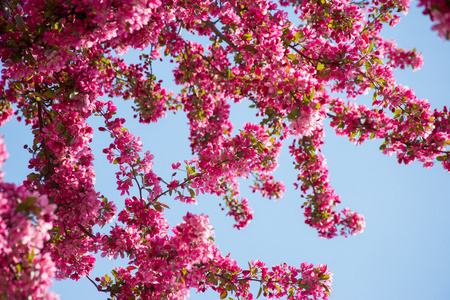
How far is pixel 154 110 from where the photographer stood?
5574 mm

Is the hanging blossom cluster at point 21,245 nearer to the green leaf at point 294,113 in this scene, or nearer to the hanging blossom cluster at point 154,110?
the hanging blossom cluster at point 154,110

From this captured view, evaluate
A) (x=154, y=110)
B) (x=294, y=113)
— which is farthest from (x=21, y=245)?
(x=154, y=110)

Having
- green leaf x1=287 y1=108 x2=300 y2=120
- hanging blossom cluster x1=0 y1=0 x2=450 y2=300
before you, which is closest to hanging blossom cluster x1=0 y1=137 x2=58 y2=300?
hanging blossom cluster x1=0 y1=0 x2=450 y2=300

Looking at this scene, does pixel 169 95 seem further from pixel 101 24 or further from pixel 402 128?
pixel 402 128

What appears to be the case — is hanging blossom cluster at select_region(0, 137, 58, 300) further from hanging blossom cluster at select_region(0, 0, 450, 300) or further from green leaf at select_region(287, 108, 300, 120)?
green leaf at select_region(287, 108, 300, 120)

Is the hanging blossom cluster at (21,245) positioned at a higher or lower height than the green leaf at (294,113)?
lower

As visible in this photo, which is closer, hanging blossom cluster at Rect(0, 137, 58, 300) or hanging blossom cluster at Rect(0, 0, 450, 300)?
hanging blossom cluster at Rect(0, 137, 58, 300)

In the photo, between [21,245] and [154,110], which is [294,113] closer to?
[21,245]

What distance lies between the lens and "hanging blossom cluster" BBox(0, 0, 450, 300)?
2.55 m

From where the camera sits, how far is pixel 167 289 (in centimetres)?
323

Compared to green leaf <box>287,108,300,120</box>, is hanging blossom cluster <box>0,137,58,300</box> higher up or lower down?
lower down

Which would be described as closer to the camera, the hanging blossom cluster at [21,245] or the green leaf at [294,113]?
the hanging blossom cluster at [21,245]

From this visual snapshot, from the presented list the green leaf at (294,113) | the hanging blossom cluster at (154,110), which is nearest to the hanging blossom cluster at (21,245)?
the hanging blossom cluster at (154,110)

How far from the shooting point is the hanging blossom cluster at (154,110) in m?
2.55
